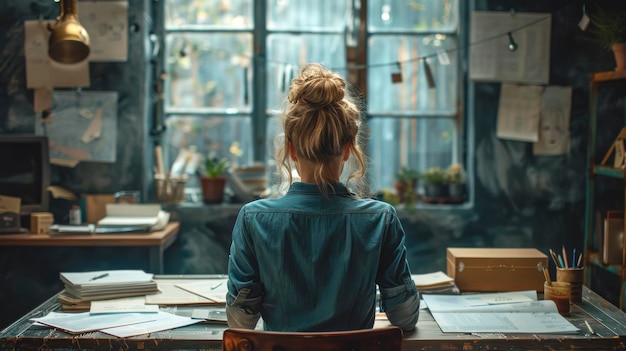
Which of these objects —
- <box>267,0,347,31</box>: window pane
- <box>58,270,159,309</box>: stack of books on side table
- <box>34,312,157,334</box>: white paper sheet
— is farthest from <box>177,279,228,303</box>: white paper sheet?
<box>267,0,347,31</box>: window pane

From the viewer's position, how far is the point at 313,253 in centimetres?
176

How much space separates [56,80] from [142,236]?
1.08 meters

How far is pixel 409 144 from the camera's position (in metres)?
4.16

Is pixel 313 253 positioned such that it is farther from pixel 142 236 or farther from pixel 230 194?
pixel 230 194

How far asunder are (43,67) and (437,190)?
229 cm

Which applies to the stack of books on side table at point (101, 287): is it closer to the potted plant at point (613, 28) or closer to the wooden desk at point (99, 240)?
the wooden desk at point (99, 240)

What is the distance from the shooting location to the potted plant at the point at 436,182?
3.99m

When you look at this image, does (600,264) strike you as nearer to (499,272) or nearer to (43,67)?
(499,272)

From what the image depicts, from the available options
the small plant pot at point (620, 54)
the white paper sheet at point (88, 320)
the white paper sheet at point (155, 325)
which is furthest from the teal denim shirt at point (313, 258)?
the small plant pot at point (620, 54)

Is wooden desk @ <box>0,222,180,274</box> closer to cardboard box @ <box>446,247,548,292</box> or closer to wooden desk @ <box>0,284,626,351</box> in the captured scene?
wooden desk @ <box>0,284,626,351</box>

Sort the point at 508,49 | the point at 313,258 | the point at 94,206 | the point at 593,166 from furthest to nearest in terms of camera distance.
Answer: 1. the point at 508,49
2. the point at 94,206
3. the point at 593,166
4. the point at 313,258

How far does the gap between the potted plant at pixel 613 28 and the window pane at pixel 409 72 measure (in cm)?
81

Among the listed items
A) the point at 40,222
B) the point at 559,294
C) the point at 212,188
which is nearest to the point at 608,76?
the point at 559,294

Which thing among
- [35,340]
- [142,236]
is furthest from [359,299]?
[142,236]
